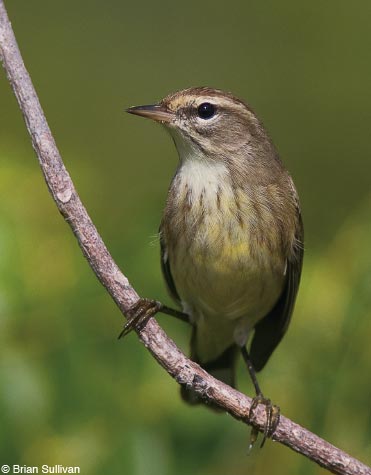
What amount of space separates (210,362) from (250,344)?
0.17 meters

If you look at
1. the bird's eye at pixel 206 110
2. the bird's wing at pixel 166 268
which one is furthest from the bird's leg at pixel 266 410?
the bird's eye at pixel 206 110

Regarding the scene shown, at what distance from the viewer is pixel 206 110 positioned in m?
3.71

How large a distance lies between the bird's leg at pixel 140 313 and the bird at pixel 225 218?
24 millimetres

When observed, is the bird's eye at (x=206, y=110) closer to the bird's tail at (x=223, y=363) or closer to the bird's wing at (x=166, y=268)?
the bird's wing at (x=166, y=268)

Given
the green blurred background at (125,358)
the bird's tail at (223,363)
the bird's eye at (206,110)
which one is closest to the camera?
the green blurred background at (125,358)

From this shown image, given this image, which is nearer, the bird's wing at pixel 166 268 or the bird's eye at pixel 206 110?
the bird's eye at pixel 206 110

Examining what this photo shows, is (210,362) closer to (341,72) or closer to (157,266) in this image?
(157,266)

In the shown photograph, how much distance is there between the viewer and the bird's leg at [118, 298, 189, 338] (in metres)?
2.98

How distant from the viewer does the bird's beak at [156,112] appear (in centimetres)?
356

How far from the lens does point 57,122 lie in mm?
6328

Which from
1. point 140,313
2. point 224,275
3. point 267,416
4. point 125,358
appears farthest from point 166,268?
point 267,416

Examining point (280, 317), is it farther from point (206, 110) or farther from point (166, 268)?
point (206, 110)

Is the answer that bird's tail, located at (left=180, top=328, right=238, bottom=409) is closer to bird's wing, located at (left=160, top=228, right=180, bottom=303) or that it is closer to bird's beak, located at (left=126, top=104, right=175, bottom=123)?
bird's wing, located at (left=160, top=228, right=180, bottom=303)

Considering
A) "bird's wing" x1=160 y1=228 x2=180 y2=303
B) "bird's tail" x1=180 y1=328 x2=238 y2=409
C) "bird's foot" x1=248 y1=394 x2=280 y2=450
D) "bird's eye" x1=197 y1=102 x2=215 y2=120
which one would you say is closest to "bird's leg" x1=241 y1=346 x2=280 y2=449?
"bird's foot" x1=248 y1=394 x2=280 y2=450
